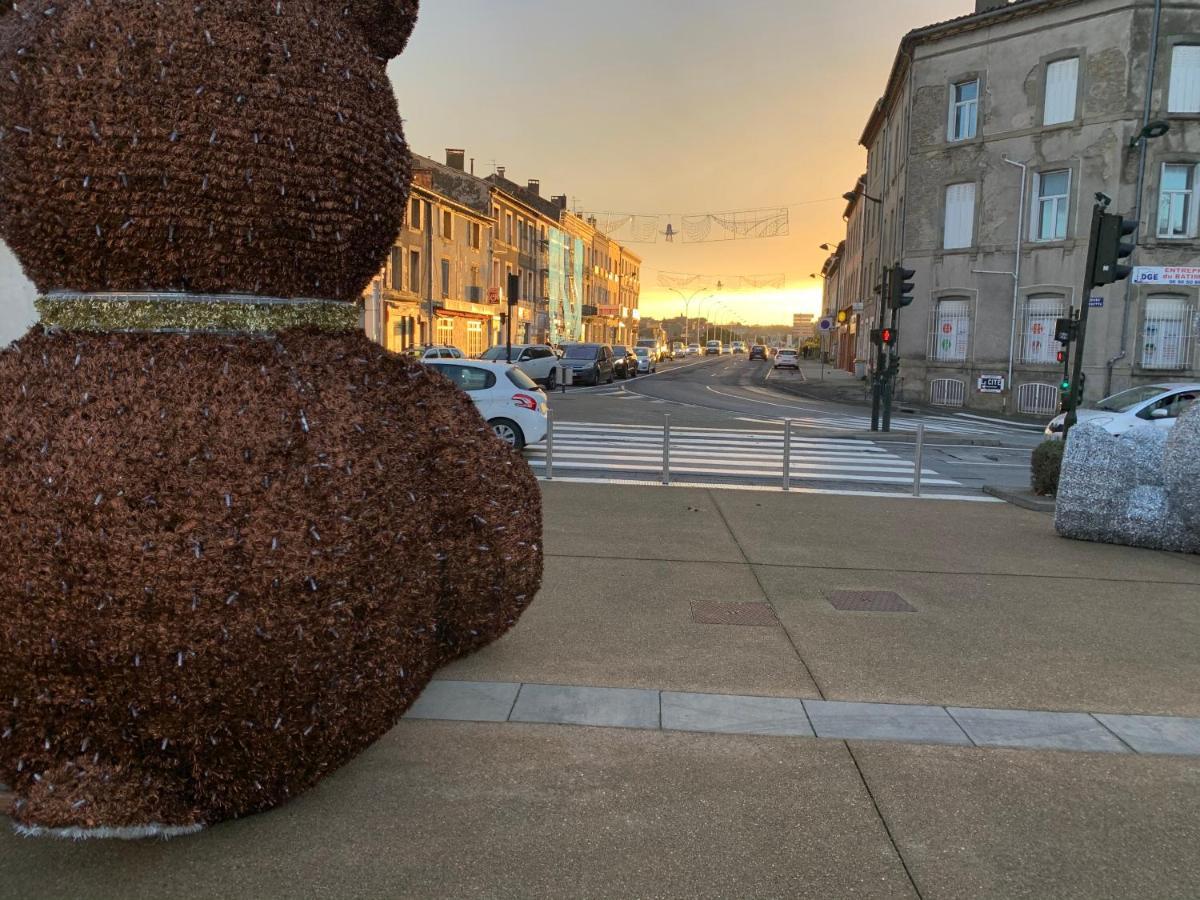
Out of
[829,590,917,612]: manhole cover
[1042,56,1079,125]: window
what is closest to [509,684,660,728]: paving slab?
[829,590,917,612]: manhole cover

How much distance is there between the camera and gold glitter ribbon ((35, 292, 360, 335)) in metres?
2.75

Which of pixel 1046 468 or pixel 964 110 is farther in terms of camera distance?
pixel 964 110

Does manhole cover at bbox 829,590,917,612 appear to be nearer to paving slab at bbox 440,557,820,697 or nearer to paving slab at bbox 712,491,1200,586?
paving slab at bbox 440,557,820,697

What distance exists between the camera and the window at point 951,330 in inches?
1049

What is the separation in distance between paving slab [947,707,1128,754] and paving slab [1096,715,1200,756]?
0.22 ft

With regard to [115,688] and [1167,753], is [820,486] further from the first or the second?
[115,688]

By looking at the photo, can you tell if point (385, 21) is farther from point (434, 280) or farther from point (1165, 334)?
point (434, 280)

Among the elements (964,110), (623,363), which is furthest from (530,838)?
(623,363)

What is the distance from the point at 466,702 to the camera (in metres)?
3.99

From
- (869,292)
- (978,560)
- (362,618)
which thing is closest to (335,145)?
(362,618)

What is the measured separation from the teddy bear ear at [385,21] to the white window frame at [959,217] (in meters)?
26.5

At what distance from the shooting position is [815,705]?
13.2ft

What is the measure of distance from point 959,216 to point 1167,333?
6735mm

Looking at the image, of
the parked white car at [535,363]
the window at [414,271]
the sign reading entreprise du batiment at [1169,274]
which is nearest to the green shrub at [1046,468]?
the sign reading entreprise du batiment at [1169,274]
